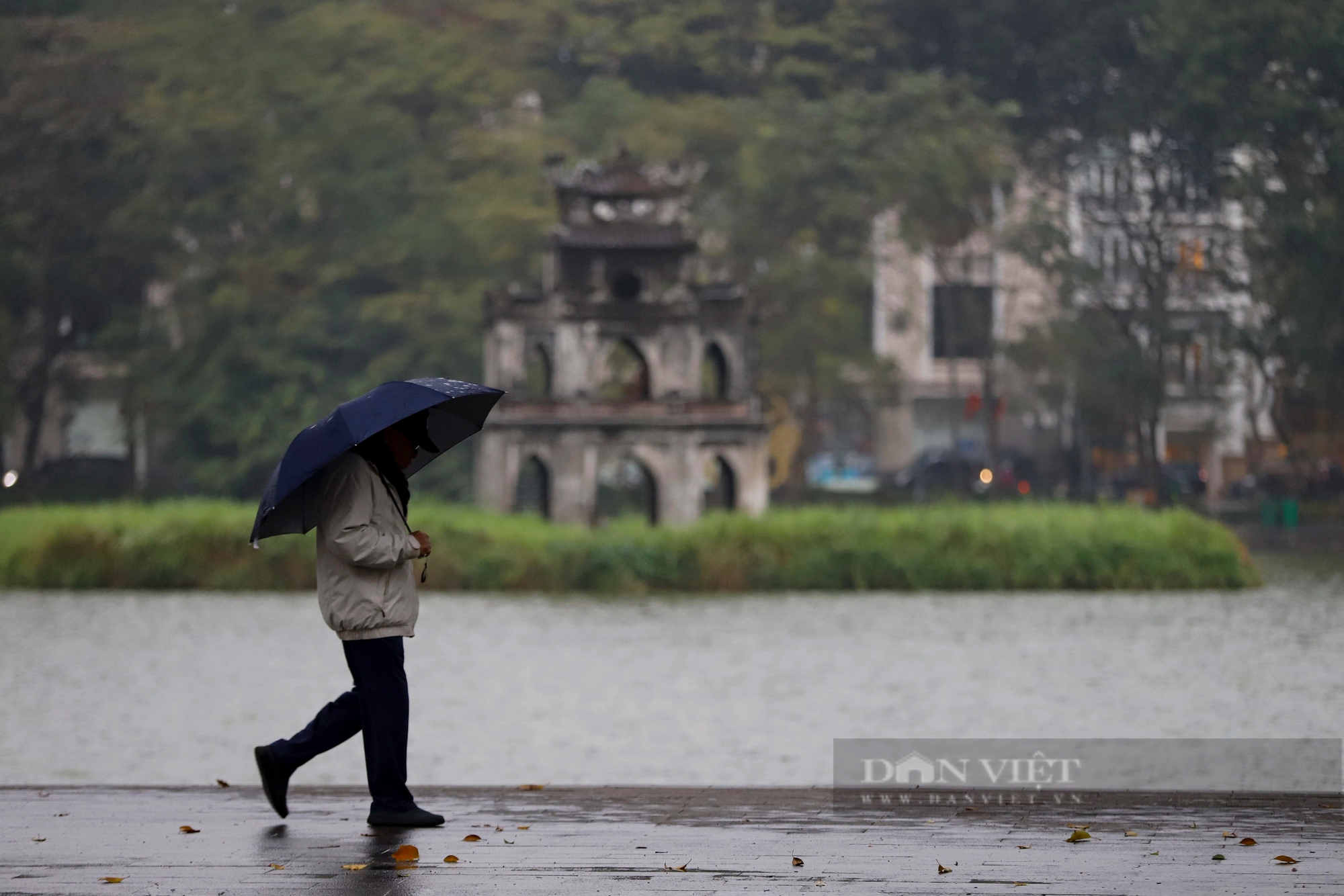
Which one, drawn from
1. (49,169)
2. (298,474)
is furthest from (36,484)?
(298,474)

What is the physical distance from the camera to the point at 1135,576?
33.5 metres

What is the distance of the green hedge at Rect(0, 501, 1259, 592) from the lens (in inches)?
1315

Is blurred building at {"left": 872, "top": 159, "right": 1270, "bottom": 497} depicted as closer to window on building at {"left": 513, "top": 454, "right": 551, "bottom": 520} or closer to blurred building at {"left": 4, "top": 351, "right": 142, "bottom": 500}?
window on building at {"left": 513, "top": 454, "right": 551, "bottom": 520}

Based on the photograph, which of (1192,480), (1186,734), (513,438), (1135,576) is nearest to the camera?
(1186,734)

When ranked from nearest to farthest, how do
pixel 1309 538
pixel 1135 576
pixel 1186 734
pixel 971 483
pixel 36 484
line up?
pixel 1186 734, pixel 1135 576, pixel 1309 538, pixel 36 484, pixel 971 483

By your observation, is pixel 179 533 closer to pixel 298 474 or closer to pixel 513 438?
pixel 513 438

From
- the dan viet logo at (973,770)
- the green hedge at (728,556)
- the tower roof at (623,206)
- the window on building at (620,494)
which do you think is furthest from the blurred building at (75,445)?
the dan viet logo at (973,770)

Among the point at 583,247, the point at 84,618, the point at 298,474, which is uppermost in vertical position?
the point at 583,247

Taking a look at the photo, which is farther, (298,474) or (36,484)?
(36,484)

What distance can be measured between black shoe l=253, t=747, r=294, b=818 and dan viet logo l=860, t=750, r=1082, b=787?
5.46m

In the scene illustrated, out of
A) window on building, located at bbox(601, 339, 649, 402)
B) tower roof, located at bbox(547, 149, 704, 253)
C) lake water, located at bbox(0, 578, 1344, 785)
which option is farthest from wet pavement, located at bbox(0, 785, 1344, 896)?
window on building, located at bbox(601, 339, 649, 402)

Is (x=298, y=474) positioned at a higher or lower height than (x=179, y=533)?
higher

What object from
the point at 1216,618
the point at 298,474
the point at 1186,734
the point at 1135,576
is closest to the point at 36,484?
the point at 1135,576

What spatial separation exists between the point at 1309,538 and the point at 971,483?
36.4 feet
